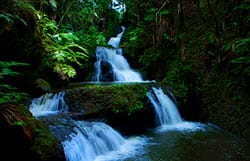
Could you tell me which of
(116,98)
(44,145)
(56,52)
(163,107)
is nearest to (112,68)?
(56,52)

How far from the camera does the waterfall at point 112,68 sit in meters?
11.1

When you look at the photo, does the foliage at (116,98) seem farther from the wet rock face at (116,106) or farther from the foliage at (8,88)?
the foliage at (8,88)

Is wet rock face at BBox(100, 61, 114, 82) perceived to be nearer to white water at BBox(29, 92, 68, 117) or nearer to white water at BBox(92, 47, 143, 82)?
white water at BBox(92, 47, 143, 82)

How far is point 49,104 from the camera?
21.4ft

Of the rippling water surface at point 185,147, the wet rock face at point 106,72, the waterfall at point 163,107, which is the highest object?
the wet rock face at point 106,72

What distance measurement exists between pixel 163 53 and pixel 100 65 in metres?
3.14

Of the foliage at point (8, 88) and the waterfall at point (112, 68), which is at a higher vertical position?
the waterfall at point (112, 68)

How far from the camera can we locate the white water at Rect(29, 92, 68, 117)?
635 cm

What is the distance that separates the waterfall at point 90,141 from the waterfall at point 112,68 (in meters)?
5.69

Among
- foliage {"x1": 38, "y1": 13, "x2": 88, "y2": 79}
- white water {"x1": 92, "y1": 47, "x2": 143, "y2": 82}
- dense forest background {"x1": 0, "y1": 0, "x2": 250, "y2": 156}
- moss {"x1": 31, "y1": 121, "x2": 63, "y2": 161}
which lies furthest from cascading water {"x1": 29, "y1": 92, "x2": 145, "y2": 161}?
white water {"x1": 92, "y1": 47, "x2": 143, "y2": 82}

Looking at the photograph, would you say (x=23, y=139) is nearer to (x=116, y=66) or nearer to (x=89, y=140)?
(x=89, y=140)

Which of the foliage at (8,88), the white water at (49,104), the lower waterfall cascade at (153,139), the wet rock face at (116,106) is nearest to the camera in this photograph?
the foliage at (8,88)

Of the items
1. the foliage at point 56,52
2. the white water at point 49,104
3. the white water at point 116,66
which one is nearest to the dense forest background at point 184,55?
the foliage at point 56,52

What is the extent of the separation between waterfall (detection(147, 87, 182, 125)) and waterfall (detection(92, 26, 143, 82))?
371 cm
